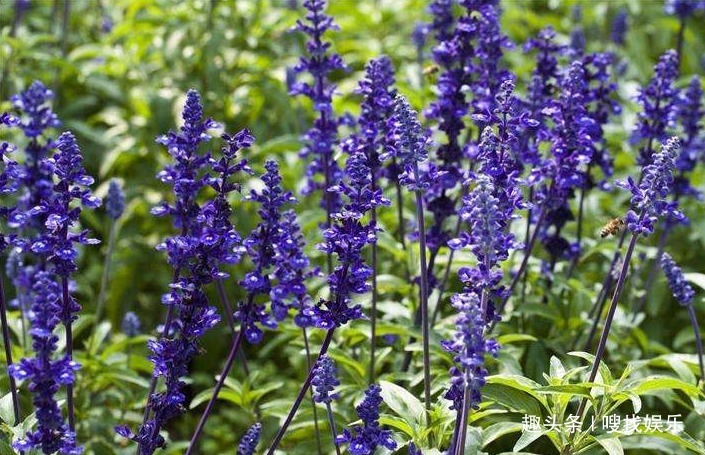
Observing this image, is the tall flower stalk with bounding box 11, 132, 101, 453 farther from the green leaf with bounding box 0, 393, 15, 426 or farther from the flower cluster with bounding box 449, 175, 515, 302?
the flower cluster with bounding box 449, 175, 515, 302

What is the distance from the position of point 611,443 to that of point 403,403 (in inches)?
37.8

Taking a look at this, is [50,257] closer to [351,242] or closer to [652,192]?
[351,242]

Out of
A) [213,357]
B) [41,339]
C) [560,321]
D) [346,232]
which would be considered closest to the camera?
[41,339]

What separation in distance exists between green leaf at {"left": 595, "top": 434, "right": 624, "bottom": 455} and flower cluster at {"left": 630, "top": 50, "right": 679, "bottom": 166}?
202 cm

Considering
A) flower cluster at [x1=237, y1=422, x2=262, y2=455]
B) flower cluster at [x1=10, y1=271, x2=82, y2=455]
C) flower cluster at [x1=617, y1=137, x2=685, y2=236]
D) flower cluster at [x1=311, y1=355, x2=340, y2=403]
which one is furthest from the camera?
flower cluster at [x1=237, y1=422, x2=262, y2=455]

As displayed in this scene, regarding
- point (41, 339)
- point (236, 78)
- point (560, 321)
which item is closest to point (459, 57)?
point (560, 321)

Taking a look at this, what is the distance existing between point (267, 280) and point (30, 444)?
117 cm

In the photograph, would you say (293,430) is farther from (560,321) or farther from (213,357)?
(213,357)

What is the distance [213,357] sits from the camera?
8625mm

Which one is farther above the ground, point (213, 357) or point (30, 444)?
point (213, 357)

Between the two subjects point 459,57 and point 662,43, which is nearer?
point 459,57

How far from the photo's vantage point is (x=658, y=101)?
5781mm

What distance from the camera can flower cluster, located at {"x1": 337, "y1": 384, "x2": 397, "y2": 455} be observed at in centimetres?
402

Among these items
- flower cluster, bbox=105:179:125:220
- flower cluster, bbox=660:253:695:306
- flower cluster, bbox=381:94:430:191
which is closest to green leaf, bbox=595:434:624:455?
flower cluster, bbox=660:253:695:306
